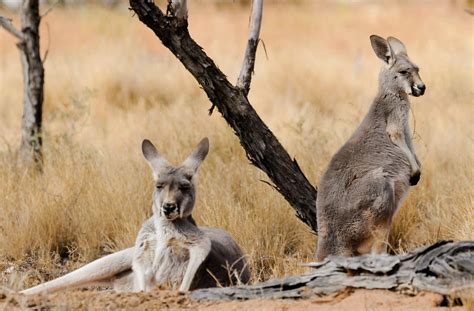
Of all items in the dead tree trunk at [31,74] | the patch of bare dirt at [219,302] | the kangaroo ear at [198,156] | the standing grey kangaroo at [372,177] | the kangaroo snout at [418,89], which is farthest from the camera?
the dead tree trunk at [31,74]

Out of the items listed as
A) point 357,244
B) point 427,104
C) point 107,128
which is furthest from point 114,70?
point 357,244

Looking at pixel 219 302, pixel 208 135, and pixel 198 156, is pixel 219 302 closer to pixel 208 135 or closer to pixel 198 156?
pixel 198 156

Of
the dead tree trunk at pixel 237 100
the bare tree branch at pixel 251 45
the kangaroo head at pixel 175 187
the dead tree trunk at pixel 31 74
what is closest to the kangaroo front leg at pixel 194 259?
the kangaroo head at pixel 175 187

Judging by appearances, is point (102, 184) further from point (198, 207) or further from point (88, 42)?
point (88, 42)

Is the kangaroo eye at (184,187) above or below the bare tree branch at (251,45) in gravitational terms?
below

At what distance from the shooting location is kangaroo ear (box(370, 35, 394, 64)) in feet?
23.0

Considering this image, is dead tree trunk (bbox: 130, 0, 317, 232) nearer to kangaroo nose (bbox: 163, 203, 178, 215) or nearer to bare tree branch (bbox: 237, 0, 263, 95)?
bare tree branch (bbox: 237, 0, 263, 95)

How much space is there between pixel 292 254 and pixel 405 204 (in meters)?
1.17

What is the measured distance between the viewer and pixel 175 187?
6086mm

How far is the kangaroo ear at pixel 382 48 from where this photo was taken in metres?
7.01

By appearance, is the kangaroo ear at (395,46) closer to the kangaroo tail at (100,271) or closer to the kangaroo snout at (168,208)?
the kangaroo snout at (168,208)

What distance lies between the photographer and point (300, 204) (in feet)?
23.4

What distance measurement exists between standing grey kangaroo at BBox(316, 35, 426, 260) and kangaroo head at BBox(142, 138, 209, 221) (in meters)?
0.89

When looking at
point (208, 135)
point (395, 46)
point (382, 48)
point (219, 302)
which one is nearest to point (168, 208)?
point (219, 302)
